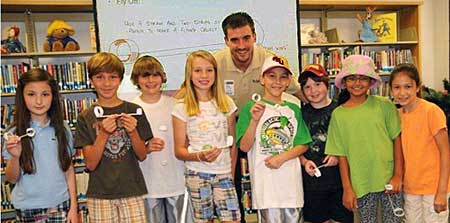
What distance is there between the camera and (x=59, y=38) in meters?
3.48

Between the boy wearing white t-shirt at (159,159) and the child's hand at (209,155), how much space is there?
223 millimetres

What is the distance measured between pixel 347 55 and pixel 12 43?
9.97ft

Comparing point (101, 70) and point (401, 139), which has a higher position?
point (101, 70)

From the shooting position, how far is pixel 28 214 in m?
1.89

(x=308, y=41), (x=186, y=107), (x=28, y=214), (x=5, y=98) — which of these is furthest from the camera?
(x=308, y=41)

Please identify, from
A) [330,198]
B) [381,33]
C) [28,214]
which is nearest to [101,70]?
[28,214]

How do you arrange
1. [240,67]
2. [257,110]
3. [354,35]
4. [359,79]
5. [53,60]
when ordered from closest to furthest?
[257,110]
[359,79]
[240,67]
[53,60]
[354,35]

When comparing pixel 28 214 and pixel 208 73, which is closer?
pixel 28 214

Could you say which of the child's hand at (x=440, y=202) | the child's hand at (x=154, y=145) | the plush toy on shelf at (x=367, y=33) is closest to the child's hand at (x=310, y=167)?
the child's hand at (x=440, y=202)

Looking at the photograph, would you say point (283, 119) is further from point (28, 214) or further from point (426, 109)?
point (28, 214)

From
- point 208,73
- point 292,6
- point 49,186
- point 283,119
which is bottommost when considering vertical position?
point 49,186

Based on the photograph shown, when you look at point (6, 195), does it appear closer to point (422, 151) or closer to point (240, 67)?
point (240, 67)

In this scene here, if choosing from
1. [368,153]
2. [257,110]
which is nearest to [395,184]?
[368,153]

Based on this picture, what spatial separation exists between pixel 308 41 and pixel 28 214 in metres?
2.97
